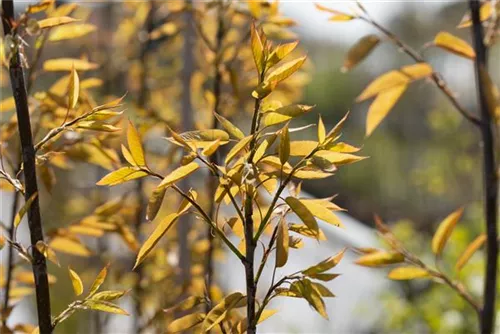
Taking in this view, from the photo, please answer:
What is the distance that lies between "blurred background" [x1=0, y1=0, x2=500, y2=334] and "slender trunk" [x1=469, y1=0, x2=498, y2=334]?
2.89ft

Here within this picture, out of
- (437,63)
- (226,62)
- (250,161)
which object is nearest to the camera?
(250,161)

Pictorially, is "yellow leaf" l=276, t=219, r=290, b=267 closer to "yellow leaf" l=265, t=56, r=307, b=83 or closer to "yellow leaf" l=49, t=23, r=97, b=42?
"yellow leaf" l=265, t=56, r=307, b=83

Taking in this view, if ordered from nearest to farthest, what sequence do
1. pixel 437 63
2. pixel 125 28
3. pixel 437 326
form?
pixel 125 28, pixel 437 326, pixel 437 63

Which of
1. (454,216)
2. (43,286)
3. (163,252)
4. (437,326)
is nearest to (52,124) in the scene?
(43,286)

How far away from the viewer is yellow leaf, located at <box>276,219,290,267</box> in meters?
0.49

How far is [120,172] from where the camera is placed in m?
0.51

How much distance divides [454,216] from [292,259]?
3144 millimetres

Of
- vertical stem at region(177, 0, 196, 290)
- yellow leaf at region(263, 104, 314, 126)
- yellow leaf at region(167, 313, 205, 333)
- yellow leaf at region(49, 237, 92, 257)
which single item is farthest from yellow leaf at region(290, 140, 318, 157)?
vertical stem at region(177, 0, 196, 290)

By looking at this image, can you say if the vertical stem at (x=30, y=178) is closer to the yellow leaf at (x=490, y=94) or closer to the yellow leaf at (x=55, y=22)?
the yellow leaf at (x=55, y=22)

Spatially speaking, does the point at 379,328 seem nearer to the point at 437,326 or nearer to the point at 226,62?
the point at 437,326

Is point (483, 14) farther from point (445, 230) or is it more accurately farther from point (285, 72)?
point (285, 72)

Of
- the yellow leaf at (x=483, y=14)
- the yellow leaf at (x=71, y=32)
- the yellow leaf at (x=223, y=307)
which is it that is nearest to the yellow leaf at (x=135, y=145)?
the yellow leaf at (x=223, y=307)

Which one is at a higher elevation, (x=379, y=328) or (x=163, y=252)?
(x=163, y=252)

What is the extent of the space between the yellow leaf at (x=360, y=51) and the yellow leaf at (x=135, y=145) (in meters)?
0.33
